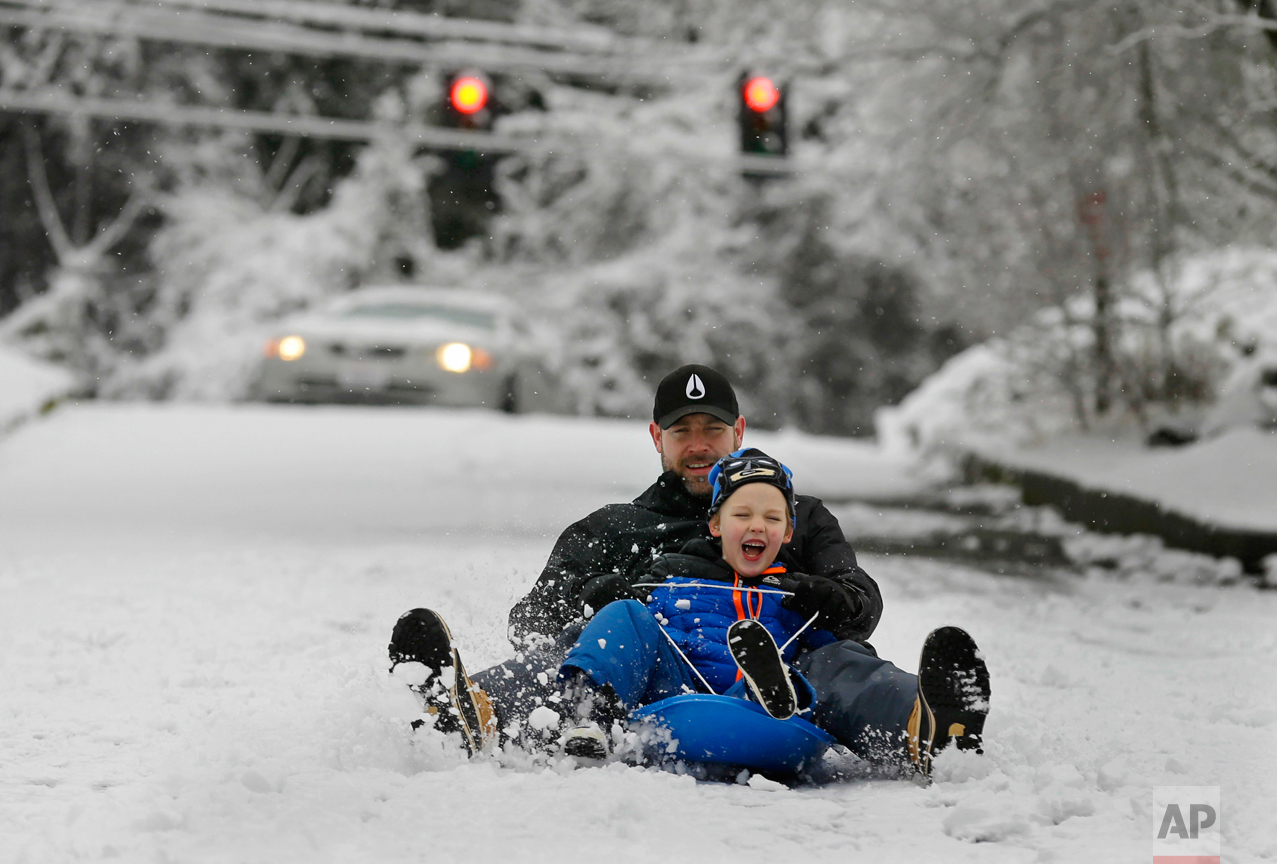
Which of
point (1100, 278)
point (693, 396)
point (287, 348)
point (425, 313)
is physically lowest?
point (693, 396)

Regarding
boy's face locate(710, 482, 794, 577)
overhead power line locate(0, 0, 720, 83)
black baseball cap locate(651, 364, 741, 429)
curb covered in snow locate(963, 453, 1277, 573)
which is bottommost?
curb covered in snow locate(963, 453, 1277, 573)

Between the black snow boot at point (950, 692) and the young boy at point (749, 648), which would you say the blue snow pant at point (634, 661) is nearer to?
the young boy at point (749, 648)

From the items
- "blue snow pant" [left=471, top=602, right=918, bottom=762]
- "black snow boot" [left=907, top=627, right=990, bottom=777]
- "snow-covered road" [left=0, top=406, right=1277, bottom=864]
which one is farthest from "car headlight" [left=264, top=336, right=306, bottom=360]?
"black snow boot" [left=907, top=627, right=990, bottom=777]

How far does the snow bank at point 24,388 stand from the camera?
12.9 metres

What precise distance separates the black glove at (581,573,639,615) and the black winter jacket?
45mm

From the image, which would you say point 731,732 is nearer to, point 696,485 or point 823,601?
point 823,601

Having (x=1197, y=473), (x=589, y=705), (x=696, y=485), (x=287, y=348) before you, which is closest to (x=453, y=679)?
(x=589, y=705)

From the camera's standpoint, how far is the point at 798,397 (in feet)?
96.6

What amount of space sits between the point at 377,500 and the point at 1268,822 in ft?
24.9

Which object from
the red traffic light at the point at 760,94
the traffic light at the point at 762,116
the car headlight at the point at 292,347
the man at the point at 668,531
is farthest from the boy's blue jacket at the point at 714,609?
the red traffic light at the point at 760,94

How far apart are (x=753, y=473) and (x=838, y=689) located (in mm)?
573

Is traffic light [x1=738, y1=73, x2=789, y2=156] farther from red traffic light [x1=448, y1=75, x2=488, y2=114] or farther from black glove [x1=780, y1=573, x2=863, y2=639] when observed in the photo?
black glove [x1=780, y1=573, x2=863, y2=639]

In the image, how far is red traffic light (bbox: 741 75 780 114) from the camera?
1447cm

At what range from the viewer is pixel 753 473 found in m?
3.87
